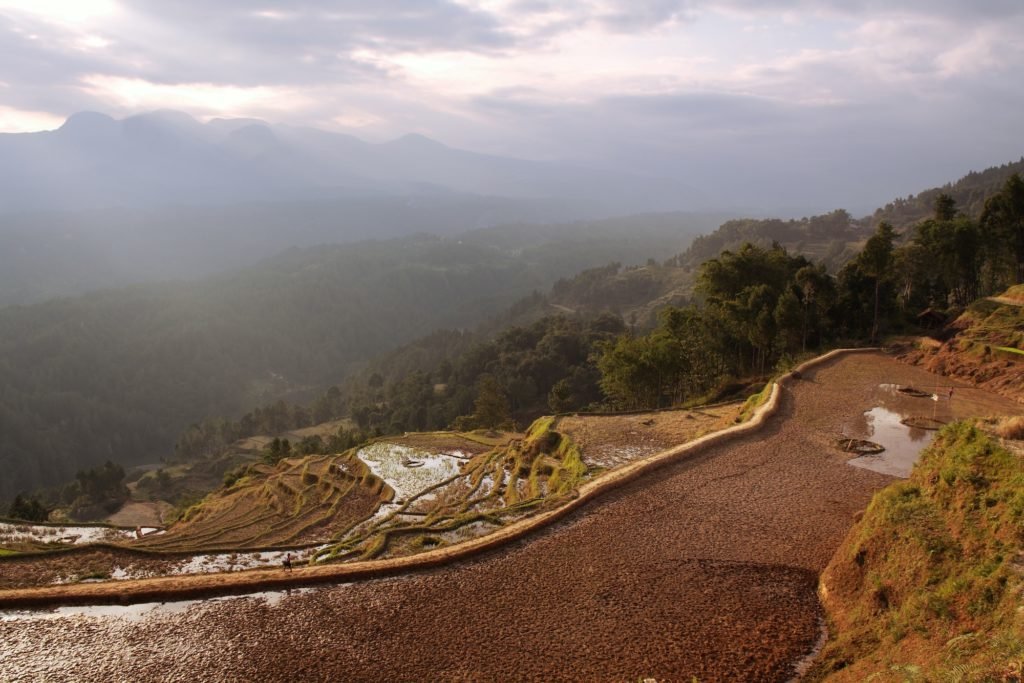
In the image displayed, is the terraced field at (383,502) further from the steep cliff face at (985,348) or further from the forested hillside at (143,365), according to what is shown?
the forested hillside at (143,365)

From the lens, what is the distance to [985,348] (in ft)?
88.0

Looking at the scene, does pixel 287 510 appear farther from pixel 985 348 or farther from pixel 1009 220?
pixel 1009 220

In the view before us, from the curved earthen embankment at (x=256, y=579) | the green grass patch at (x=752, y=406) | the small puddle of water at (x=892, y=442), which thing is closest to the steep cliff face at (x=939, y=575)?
the small puddle of water at (x=892, y=442)

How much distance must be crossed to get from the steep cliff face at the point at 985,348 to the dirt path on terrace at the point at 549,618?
43.3ft

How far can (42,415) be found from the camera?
122m

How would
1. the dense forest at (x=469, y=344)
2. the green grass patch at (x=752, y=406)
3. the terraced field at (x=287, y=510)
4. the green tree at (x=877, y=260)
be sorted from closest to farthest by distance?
the terraced field at (x=287, y=510), the green grass patch at (x=752, y=406), the green tree at (x=877, y=260), the dense forest at (x=469, y=344)

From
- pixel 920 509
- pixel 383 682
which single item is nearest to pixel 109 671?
pixel 383 682

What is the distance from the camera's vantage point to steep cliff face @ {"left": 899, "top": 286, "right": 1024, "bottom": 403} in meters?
25.1

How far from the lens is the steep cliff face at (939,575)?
8.38 m

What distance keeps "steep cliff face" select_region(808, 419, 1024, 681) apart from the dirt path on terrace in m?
0.94

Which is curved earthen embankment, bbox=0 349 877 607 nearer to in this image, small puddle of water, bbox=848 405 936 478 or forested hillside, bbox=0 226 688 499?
small puddle of water, bbox=848 405 936 478

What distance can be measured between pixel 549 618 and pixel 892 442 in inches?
581

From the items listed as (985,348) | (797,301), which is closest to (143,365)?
(797,301)

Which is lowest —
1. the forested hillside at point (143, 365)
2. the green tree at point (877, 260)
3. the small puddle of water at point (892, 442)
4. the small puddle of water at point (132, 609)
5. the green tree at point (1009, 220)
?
the forested hillside at point (143, 365)
